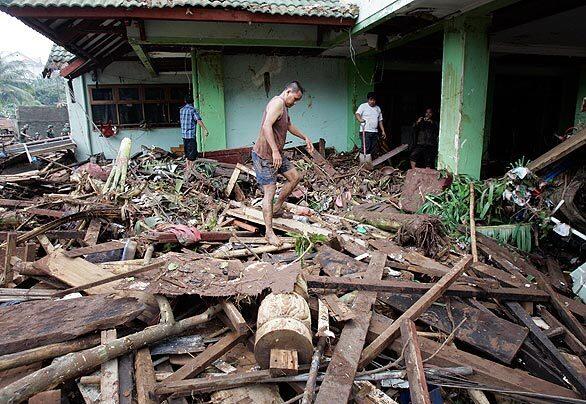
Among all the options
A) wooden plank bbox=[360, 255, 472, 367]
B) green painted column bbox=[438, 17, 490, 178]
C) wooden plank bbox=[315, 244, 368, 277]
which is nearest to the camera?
wooden plank bbox=[360, 255, 472, 367]

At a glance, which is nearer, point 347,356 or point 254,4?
point 347,356

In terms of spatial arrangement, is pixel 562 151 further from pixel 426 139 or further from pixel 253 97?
pixel 253 97

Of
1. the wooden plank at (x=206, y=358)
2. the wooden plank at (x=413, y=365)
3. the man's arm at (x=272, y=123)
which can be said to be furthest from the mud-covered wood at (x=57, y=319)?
the man's arm at (x=272, y=123)

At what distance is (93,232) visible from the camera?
4949 millimetres

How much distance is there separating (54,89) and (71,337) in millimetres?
39165

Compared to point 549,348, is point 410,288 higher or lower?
higher

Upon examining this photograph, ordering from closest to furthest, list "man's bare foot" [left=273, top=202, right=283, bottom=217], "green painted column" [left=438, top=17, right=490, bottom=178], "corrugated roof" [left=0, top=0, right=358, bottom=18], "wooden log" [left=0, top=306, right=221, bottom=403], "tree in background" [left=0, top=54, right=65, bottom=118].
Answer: "wooden log" [left=0, top=306, right=221, bottom=403] → "man's bare foot" [left=273, top=202, right=283, bottom=217] → "green painted column" [left=438, top=17, right=490, bottom=178] → "corrugated roof" [left=0, top=0, right=358, bottom=18] → "tree in background" [left=0, top=54, right=65, bottom=118]

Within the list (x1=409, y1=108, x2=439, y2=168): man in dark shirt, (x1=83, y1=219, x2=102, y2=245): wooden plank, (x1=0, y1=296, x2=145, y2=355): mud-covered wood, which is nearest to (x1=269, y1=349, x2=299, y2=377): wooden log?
(x1=0, y1=296, x2=145, y2=355): mud-covered wood

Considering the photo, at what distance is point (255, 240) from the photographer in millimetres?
4855

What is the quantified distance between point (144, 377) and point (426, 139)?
24.5ft

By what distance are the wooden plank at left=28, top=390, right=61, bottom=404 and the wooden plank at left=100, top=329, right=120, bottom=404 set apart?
0.23 m

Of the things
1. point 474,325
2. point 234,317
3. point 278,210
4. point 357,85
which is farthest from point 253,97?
point 474,325

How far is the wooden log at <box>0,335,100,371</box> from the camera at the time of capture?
92.3 inches

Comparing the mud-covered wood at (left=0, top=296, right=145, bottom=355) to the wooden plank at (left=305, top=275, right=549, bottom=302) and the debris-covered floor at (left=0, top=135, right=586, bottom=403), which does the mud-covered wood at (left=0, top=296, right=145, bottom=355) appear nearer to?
the debris-covered floor at (left=0, top=135, right=586, bottom=403)
